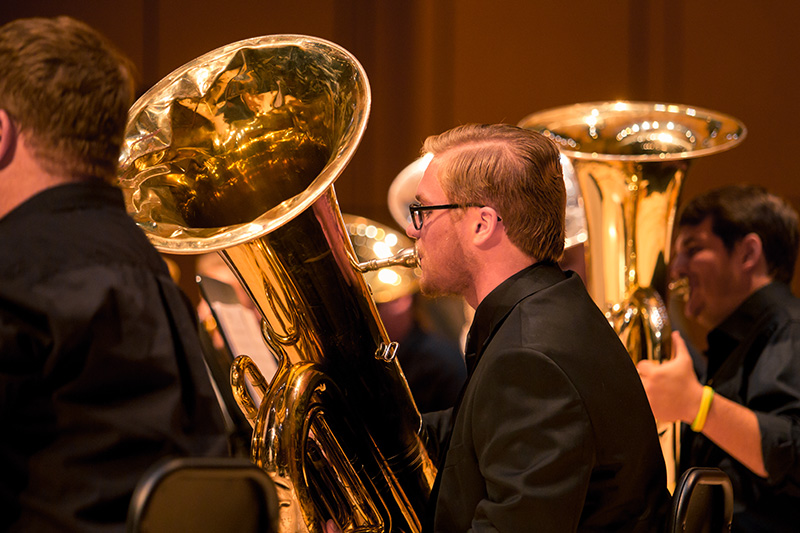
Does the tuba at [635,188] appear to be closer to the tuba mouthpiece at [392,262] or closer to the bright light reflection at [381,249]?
the tuba mouthpiece at [392,262]

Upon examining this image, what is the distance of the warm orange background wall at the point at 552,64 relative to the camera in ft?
14.7

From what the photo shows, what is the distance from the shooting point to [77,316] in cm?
92

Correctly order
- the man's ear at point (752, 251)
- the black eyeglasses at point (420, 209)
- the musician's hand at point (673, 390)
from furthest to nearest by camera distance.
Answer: the man's ear at point (752, 251)
the musician's hand at point (673, 390)
the black eyeglasses at point (420, 209)

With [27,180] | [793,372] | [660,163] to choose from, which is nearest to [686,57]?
[660,163]

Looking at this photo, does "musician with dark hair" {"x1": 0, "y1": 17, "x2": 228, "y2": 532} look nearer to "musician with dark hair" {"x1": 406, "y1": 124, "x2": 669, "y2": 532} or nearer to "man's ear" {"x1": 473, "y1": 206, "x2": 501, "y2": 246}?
"musician with dark hair" {"x1": 406, "y1": 124, "x2": 669, "y2": 532}

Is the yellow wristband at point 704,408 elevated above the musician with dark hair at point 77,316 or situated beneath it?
situated beneath

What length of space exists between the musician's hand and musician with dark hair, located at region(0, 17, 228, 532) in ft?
3.82

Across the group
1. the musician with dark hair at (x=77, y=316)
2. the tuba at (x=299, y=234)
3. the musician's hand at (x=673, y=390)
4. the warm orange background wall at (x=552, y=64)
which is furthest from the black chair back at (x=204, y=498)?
the warm orange background wall at (x=552, y=64)

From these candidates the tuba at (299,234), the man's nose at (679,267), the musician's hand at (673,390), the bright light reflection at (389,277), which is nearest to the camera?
the tuba at (299,234)

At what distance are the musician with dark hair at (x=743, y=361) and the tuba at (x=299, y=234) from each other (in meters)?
0.72

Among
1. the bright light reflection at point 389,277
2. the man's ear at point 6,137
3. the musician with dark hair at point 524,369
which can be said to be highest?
the man's ear at point 6,137

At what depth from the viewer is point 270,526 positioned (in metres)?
0.98

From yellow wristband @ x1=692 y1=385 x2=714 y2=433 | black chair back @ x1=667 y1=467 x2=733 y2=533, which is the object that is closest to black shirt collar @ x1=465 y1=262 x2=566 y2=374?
black chair back @ x1=667 y1=467 x2=733 y2=533

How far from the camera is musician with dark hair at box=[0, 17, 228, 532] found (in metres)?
0.91
